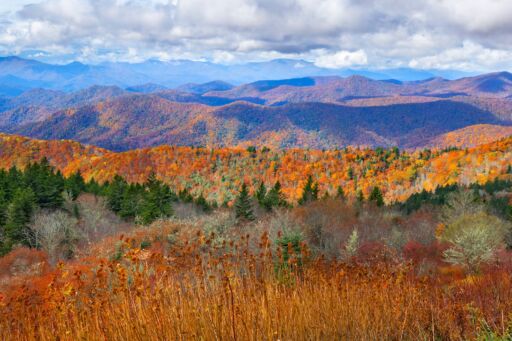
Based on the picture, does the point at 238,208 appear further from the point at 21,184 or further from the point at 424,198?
the point at 424,198

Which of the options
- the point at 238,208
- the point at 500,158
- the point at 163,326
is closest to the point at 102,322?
the point at 163,326

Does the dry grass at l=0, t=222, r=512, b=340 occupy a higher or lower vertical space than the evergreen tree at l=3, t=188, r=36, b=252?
higher

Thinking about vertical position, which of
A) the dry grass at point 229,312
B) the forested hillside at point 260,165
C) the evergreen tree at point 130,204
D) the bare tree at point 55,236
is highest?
the dry grass at point 229,312

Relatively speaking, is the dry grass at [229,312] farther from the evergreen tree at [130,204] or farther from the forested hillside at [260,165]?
the forested hillside at [260,165]

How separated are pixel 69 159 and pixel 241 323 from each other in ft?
629

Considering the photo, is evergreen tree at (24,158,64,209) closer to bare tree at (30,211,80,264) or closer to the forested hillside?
bare tree at (30,211,80,264)

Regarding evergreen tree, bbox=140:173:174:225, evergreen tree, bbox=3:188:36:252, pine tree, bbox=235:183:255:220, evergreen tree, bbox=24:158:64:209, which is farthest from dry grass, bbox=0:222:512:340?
evergreen tree, bbox=24:158:64:209

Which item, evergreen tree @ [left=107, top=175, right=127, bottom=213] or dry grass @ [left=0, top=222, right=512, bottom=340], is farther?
evergreen tree @ [left=107, top=175, right=127, bottom=213]

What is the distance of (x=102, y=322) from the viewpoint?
345 cm

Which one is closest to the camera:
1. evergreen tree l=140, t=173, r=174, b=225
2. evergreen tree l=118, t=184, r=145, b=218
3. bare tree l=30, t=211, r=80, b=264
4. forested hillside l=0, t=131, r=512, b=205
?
bare tree l=30, t=211, r=80, b=264

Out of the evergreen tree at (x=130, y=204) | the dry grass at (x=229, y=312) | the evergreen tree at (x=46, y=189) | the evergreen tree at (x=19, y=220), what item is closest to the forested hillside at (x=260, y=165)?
the evergreen tree at (x=130, y=204)

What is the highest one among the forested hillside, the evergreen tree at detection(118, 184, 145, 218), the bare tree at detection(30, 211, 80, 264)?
the bare tree at detection(30, 211, 80, 264)

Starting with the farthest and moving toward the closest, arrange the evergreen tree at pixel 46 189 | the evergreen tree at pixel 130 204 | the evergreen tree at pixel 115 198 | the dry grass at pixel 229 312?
the evergreen tree at pixel 115 198 → the evergreen tree at pixel 130 204 → the evergreen tree at pixel 46 189 → the dry grass at pixel 229 312

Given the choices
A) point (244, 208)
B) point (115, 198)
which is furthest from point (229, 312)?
point (115, 198)
